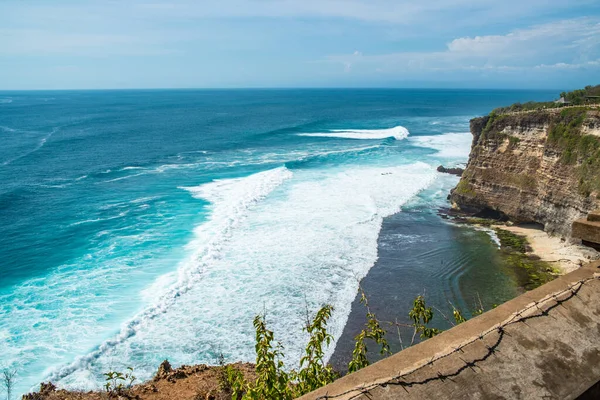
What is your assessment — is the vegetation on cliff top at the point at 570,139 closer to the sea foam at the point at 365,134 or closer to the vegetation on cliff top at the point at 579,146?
the vegetation on cliff top at the point at 579,146

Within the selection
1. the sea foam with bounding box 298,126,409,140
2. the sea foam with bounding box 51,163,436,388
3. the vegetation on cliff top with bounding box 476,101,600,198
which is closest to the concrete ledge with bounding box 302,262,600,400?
the sea foam with bounding box 51,163,436,388

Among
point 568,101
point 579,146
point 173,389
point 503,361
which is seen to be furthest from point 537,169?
point 503,361

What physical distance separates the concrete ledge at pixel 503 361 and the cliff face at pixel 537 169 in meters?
23.9

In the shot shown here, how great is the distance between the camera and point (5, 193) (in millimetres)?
38594

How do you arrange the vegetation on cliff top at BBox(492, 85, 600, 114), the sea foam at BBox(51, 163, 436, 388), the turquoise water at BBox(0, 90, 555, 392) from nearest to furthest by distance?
1. the sea foam at BBox(51, 163, 436, 388)
2. the turquoise water at BBox(0, 90, 555, 392)
3. the vegetation on cliff top at BBox(492, 85, 600, 114)

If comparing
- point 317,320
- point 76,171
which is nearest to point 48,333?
point 317,320

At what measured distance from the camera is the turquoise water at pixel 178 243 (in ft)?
59.0

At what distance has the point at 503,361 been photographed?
10.8 ft

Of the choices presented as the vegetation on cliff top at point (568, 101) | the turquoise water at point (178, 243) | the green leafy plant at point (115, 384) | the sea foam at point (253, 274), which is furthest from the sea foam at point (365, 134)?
the green leafy plant at point (115, 384)

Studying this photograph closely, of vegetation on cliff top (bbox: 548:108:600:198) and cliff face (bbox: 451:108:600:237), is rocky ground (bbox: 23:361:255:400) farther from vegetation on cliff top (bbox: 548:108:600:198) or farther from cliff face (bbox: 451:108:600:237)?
vegetation on cliff top (bbox: 548:108:600:198)

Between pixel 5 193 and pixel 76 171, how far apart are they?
9706mm

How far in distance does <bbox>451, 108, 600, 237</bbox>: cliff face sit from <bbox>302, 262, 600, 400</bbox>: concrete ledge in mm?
23933

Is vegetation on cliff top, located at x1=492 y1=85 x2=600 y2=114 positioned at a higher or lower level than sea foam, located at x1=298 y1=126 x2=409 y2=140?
higher

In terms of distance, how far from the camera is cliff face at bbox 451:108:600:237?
86.2ft
